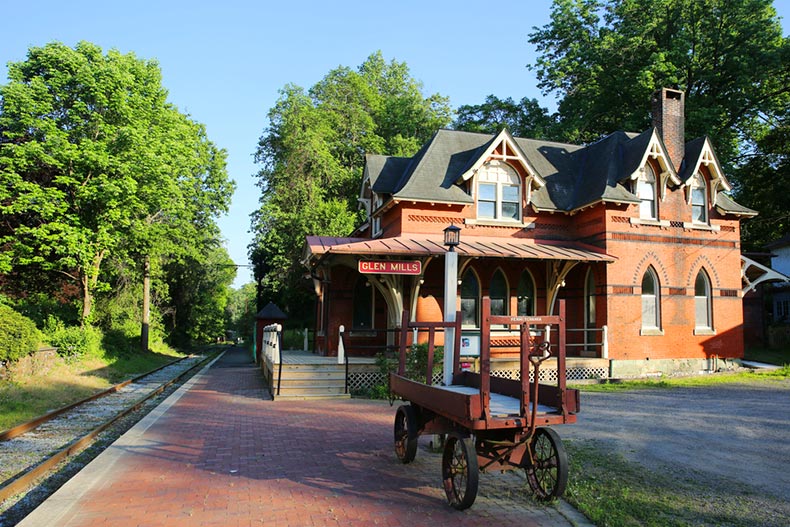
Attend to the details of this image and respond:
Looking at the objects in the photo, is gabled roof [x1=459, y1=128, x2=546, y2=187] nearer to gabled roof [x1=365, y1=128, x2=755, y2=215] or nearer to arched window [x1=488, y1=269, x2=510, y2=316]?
gabled roof [x1=365, y1=128, x2=755, y2=215]

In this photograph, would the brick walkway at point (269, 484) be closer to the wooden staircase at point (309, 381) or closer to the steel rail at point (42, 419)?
the steel rail at point (42, 419)

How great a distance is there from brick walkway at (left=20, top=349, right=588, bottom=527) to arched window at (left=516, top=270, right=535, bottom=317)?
10115 millimetres

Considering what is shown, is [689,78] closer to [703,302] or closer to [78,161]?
[703,302]

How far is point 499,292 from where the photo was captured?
1909 cm

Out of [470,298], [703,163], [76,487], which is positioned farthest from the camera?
[703,163]

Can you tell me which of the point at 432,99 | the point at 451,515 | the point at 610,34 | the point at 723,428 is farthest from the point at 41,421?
the point at 432,99

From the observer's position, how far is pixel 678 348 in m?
18.8

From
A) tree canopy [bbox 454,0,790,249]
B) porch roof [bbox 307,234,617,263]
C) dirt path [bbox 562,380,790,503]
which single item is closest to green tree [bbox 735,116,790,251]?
tree canopy [bbox 454,0,790,249]

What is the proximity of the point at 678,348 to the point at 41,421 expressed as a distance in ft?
62.0

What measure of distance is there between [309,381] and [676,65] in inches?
1076

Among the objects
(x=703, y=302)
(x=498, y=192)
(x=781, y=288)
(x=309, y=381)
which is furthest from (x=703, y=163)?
(x=309, y=381)

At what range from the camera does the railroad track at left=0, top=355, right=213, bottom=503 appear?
720cm

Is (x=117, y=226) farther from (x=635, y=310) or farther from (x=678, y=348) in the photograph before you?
(x=678, y=348)

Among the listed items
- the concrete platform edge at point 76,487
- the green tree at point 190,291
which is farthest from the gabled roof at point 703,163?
the green tree at point 190,291
